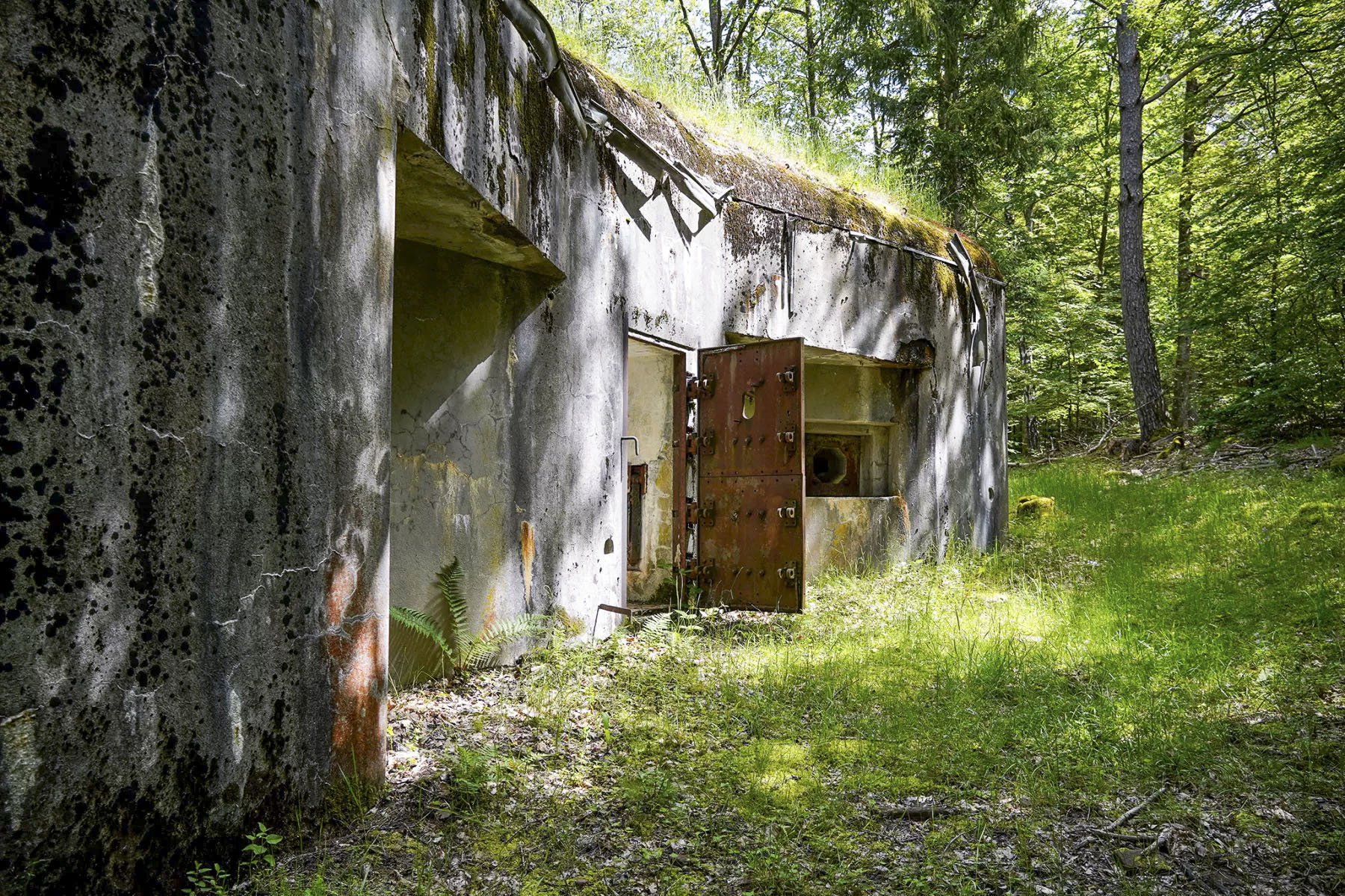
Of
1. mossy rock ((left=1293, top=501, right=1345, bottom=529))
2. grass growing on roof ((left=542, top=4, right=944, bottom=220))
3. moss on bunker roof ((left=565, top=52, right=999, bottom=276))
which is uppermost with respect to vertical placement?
grass growing on roof ((left=542, top=4, right=944, bottom=220))

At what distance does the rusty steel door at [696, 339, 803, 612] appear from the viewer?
18.6 ft

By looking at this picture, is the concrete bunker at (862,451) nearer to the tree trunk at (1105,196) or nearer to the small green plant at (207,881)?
the small green plant at (207,881)

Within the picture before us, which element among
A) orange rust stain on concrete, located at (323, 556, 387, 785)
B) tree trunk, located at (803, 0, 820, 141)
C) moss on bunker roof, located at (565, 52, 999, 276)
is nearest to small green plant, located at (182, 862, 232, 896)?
orange rust stain on concrete, located at (323, 556, 387, 785)

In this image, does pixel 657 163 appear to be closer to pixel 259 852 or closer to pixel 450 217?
pixel 450 217

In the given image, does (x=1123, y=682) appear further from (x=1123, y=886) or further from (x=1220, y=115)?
(x=1220, y=115)

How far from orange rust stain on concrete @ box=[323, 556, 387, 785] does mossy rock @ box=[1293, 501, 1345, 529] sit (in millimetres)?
8174

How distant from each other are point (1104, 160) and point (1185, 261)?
161 inches

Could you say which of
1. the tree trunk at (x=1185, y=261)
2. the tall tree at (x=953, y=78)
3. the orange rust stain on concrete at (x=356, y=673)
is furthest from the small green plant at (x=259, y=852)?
the tree trunk at (x=1185, y=261)

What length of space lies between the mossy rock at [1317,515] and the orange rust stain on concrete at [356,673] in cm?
817

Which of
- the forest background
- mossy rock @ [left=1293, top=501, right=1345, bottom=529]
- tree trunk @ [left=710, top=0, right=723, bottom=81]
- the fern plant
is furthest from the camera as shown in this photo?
tree trunk @ [left=710, top=0, right=723, bottom=81]

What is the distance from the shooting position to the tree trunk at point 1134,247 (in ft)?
42.6

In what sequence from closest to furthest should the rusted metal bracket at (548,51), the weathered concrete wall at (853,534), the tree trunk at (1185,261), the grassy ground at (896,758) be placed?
1. the grassy ground at (896,758)
2. the rusted metal bracket at (548,51)
3. the weathered concrete wall at (853,534)
4. the tree trunk at (1185,261)

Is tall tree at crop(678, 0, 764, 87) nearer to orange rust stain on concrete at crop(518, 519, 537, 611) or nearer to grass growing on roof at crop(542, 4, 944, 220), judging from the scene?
grass growing on roof at crop(542, 4, 944, 220)

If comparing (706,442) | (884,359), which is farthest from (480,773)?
(884,359)
